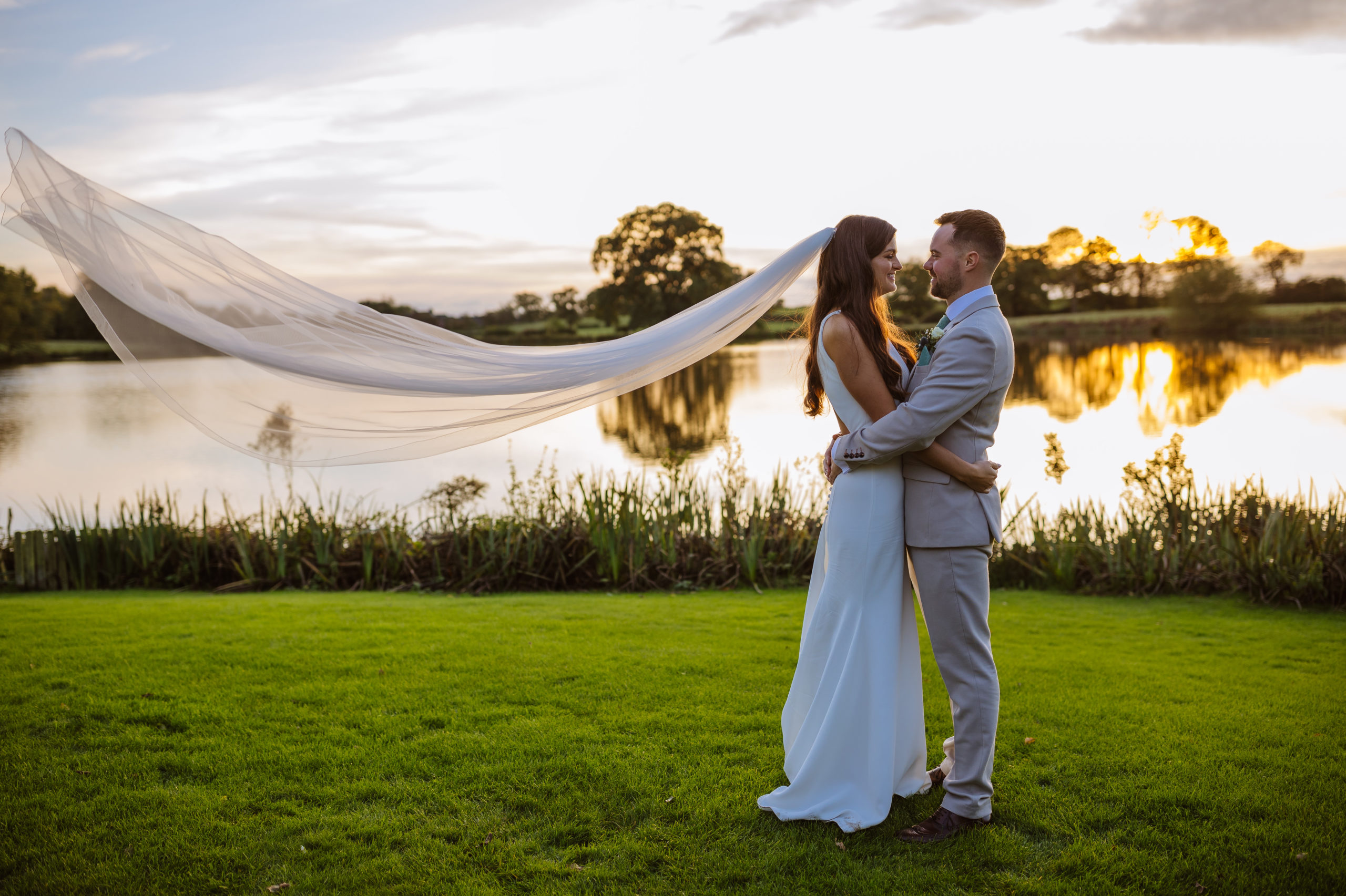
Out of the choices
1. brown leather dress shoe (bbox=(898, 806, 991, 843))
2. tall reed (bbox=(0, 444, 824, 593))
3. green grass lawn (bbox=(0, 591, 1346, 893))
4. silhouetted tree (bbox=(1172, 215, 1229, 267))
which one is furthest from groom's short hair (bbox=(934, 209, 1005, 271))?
silhouetted tree (bbox=(1172, 215, 1229, 267))

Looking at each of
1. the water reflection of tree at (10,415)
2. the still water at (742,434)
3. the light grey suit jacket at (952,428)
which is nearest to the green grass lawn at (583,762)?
the light grey suit jacket at (952,428)

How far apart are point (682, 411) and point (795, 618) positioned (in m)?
22.9

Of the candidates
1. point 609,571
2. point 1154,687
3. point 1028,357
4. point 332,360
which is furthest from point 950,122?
point 1028,357

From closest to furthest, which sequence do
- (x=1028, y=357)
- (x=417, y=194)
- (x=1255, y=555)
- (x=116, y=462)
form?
1. (x=1255, y=555)
2. (x=116, y=462)
3. (x=417, y=194)
4. (x=1028, y=357)

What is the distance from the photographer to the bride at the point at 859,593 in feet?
9.56

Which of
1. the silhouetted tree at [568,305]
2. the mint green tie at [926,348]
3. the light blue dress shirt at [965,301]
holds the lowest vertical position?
the mint green tie at [926,348]

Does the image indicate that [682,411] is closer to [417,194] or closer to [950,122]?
[417,194]

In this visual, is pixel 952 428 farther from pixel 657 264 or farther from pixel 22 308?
pixel 657 264

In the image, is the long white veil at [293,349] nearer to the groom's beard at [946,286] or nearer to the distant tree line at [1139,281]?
the groom's beard at [946,286]

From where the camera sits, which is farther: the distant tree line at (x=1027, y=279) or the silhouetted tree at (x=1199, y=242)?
the silhouetted tree at (x=1199, y=242)

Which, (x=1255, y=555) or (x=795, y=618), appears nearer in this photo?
(x=795, y=618)

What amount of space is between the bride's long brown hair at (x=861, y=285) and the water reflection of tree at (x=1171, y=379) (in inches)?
824

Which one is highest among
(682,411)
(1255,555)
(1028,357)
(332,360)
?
(1028,357)

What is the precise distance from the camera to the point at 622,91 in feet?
60.0
